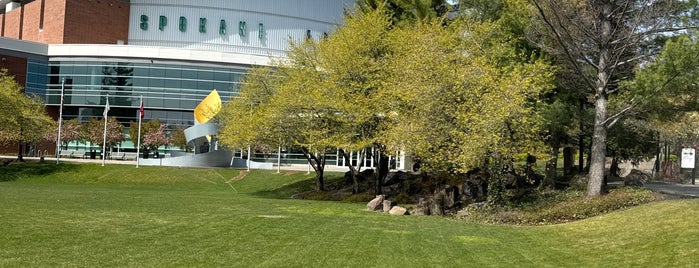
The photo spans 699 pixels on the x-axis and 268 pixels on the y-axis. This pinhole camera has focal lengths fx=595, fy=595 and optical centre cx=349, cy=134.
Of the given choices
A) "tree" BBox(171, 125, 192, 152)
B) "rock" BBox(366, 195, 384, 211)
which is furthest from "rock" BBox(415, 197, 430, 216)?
"tree" BBox(171, 125, 192, 152)

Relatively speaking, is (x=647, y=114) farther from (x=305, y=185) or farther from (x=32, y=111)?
(x=32, y=111)

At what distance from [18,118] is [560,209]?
40844mm

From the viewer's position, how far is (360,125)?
92.9 feet

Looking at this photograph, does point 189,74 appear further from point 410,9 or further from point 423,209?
point 423,209

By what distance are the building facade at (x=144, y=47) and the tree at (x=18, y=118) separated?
31.8 feet

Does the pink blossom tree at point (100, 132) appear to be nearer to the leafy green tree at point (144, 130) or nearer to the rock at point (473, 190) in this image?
the leafy green tree at point (144, 130)

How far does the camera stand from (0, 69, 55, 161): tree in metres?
42.6

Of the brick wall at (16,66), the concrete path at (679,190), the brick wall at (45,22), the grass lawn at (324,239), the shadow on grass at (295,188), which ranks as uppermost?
the brick wall at (45,22)

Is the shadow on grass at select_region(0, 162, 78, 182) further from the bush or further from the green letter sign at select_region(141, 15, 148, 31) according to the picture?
the bush

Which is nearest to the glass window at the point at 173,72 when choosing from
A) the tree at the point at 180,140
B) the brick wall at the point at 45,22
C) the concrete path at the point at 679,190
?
the tree at the point at 180,140

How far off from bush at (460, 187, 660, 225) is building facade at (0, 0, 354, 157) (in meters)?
39.4

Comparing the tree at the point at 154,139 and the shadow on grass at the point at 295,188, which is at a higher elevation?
the tree at the point at 154,139

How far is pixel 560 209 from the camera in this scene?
66.8 feet

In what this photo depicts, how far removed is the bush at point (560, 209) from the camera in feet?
64.9
